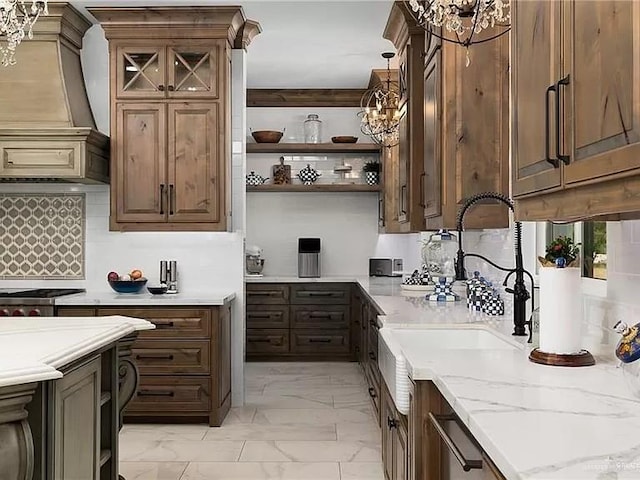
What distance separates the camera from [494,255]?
4.08m

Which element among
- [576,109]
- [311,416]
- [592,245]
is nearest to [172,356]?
[311,416]

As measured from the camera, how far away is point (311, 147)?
763cm

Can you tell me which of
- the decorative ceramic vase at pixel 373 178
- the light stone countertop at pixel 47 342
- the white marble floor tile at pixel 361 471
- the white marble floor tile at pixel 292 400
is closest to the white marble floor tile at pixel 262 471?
the white marble floor tile at pixel 361 471

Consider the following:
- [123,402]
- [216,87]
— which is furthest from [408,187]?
[123,402]

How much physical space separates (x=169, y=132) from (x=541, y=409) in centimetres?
405

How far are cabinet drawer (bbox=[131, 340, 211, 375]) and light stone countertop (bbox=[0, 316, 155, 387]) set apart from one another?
161 centimetres

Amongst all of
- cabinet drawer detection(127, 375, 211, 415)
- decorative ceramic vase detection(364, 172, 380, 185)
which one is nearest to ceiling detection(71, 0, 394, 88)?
decorative ceramic vase detection(364, 172, 380, 185)

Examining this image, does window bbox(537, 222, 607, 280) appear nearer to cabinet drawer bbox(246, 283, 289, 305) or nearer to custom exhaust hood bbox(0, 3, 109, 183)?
custom exhaust hood bbox(0, 3, 109, 183)

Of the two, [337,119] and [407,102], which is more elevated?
[337,119]

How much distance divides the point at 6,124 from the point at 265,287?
3232mm

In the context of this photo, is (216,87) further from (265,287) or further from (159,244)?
(265,287)

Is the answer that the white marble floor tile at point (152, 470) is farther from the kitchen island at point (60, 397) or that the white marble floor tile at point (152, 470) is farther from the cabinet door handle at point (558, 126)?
the cabinet door handle at point (558, 126)

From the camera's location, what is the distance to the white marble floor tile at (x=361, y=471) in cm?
386

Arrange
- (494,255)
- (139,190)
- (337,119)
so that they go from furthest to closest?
(337,119), (139,190), (494,255)
